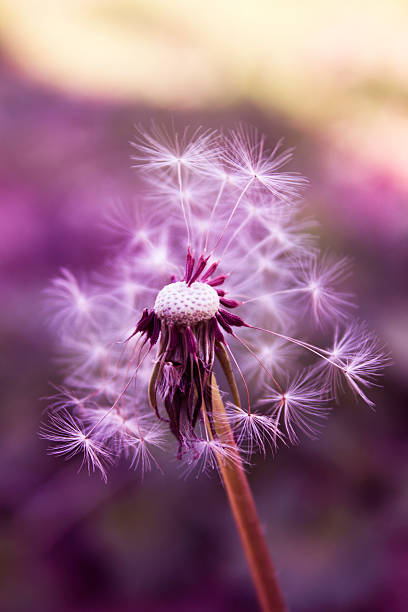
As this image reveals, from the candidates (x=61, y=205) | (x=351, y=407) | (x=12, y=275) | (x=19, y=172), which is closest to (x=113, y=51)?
(x=19, y=172)

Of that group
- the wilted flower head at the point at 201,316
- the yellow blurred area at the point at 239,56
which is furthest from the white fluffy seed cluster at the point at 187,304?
the yellow blurred area at the point at 239,56

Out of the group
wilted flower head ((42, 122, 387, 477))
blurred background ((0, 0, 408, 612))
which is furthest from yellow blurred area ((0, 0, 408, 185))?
wilted flower head ((42, 122, 387, 477))

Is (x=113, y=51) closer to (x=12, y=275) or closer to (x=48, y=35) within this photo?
(x=48, y=35)

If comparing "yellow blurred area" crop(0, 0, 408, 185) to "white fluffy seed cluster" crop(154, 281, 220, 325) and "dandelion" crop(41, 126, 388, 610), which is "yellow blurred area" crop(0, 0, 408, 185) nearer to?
"dandelion" crop(41, 126, 388, 610)

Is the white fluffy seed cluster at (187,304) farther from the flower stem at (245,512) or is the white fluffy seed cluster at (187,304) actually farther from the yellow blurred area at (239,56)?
the yellow blurred area at (239,56)

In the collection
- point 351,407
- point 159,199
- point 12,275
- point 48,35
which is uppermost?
point 48,35

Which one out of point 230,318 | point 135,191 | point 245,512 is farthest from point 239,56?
point 245,512
